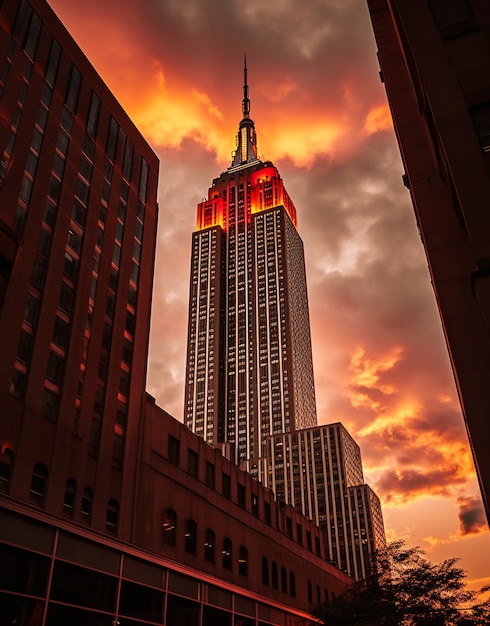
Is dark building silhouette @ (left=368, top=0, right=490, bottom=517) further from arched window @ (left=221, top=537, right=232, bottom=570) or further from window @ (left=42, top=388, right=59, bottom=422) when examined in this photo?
arched window @ (left=221, top=537, right=232, bottom=570)

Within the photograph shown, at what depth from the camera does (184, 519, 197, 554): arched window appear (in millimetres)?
43938

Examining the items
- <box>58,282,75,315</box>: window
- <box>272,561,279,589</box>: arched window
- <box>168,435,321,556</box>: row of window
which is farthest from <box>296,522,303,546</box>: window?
<box>58,282,75,315</box>: window

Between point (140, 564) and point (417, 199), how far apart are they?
28177 millimetres

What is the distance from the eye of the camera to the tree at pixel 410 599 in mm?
37000

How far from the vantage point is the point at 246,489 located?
55906 millimetres

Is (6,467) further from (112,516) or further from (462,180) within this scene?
(462,180)

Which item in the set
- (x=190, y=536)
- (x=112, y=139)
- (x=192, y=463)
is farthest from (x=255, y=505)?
(x=112, y=139)

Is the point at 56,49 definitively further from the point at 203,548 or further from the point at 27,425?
the point at 203,548

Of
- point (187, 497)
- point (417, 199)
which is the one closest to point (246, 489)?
point (187, 497)

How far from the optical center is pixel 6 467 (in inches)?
1272

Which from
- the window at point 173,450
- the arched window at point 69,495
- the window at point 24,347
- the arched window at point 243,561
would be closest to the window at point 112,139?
the window at point 24,347

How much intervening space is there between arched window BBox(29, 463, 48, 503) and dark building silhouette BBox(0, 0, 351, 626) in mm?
74

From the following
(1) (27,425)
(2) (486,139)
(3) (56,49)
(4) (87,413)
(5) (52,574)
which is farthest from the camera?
(3) (56,49)

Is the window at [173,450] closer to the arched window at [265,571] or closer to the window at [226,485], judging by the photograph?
the window at [226,485]
